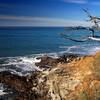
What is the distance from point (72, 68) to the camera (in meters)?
16.5

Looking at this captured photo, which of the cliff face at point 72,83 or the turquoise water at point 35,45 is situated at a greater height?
the cliff face at point 72,83

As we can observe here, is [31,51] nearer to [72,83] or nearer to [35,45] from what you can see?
[35,45]

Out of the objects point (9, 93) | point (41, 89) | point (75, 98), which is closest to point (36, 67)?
point (9, 93)

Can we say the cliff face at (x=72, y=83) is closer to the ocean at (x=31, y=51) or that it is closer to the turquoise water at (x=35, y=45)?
the ocean at (x=31, y=51)

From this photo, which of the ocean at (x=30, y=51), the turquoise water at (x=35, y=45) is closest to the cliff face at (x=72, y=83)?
the ocean at (x=30, y=51)

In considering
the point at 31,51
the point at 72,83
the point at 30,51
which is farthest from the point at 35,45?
the point at 72,83

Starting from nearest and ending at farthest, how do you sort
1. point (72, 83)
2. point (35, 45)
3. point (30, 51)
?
point (72, 83)
point (30, 51)
point (35, 45)

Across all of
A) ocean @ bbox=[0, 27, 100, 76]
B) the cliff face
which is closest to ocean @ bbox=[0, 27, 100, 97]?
ocean @ bbox=[0, 27, 100, 76]

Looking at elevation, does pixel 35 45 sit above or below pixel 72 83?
below

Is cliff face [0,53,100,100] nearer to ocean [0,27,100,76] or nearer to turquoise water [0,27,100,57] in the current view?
ocean [0,27,100,76]

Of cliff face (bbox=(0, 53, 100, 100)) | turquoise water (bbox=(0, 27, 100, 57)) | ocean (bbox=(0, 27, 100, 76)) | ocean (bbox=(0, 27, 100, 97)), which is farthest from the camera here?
turquoise water (bbox=(0, 27, 100, 57))

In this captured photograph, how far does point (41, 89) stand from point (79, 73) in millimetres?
2227

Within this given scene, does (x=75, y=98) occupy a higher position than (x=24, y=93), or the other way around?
(x=75, y=98)

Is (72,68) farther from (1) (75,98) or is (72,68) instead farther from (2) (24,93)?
(2) (24,93)
